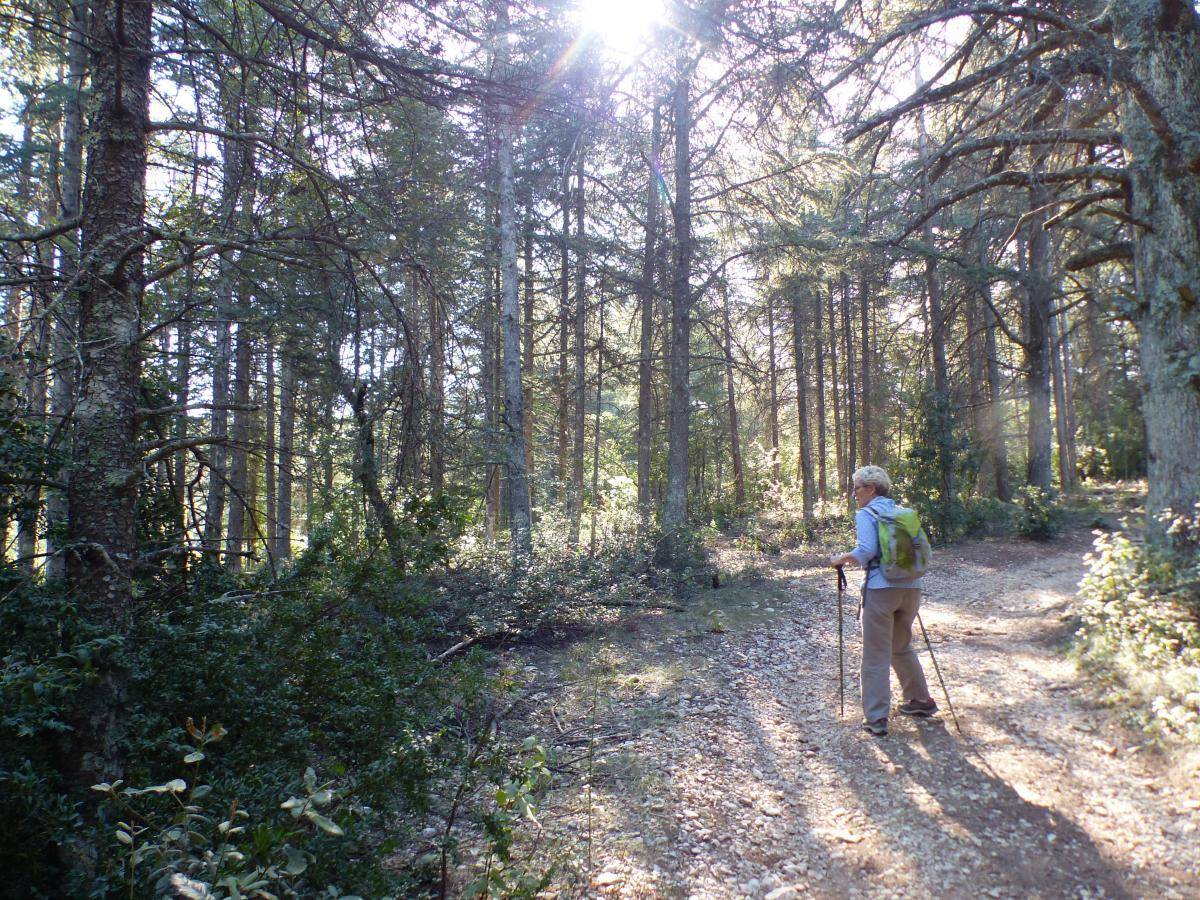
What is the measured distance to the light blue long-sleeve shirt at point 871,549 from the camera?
452cm

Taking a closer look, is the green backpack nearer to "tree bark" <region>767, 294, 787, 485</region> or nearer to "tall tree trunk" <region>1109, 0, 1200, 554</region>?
"tall tree trunk" <region>1109, 0, 1200, 554</region>

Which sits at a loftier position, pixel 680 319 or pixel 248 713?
pixel 680 319

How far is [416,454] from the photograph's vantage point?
3.70 m

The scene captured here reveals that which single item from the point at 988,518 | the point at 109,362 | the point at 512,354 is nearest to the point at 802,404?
the point at 988,518

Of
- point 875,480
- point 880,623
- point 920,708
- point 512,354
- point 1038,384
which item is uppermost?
point 512,354

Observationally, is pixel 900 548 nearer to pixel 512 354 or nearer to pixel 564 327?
pixel 512 354

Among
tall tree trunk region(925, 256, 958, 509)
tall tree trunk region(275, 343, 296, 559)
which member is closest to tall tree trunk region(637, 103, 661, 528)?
tall tree trunk region(925, 256, 958, 509)

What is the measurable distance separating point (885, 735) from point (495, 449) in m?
5.59

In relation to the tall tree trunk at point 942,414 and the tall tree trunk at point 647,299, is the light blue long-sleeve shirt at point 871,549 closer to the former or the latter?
the tall tree trunk at point 647,299

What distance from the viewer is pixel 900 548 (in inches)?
175

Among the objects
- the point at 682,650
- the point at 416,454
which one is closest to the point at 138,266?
the point at 416,454

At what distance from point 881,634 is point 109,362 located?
5.00 metres

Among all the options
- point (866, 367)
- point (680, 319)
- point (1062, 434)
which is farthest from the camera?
point (1062, 434)

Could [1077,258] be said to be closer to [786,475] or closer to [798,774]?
[798,774]
